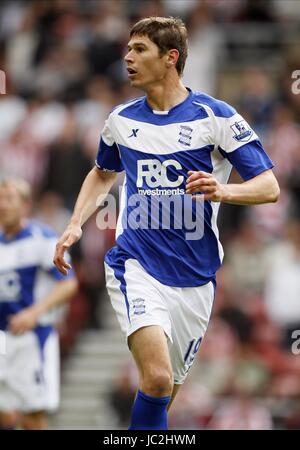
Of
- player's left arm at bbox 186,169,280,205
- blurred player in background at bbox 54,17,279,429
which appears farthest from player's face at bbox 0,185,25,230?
player's left arm at bbox 186,169,280,205

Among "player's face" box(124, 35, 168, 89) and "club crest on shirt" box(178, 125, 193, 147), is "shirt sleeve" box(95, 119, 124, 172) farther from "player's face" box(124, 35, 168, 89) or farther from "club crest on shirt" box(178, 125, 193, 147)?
"club crest on shirt" box(178, 125, 193, 147)

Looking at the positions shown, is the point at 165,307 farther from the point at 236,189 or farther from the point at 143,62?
the point at 143,62

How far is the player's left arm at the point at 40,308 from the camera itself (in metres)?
10.2

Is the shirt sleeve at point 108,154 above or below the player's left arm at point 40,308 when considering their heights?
above

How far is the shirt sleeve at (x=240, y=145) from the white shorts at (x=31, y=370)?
3.68 metres

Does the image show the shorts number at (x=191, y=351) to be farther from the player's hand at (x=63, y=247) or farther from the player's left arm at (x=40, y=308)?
the player's left arm at (x=40, y=308)

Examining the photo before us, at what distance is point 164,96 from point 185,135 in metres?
0.34

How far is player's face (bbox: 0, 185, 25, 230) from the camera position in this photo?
10.9 metres

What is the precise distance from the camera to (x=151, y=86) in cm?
805

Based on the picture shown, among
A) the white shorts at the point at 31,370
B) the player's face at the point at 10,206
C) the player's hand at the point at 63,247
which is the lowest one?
the white shorts at the point at 31,370

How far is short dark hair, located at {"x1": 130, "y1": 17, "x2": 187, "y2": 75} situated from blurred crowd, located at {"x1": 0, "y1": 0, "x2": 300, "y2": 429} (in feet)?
20.1

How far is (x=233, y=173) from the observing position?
15.8m

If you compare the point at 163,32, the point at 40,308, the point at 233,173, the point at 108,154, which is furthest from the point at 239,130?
the point at 233,173

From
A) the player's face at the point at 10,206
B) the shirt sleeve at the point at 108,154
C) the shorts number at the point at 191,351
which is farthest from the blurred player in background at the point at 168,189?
the player's face at the point at 10,206
